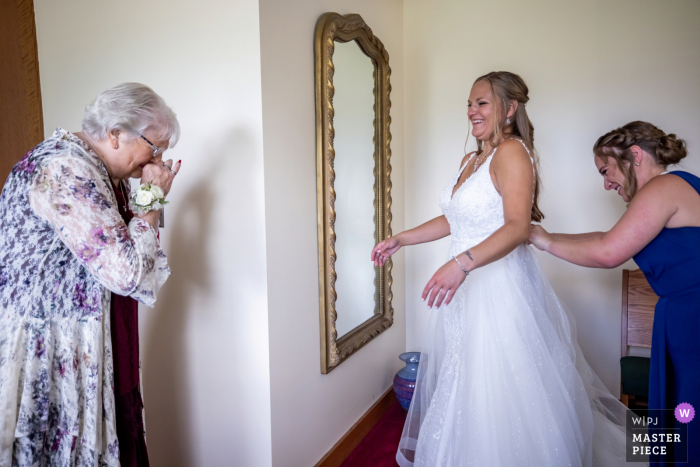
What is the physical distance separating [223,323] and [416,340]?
174 cm

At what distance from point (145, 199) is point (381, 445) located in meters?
1.86

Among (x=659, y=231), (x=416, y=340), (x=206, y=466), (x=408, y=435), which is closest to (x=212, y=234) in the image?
(x=206, y=466)

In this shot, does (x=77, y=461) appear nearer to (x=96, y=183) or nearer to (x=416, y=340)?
(x=96, y=183)

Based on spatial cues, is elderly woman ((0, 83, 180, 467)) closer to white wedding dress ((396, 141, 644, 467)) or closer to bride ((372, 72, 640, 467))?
bride ((372, 72, 640, 467))

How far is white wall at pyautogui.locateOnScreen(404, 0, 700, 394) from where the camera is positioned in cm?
256

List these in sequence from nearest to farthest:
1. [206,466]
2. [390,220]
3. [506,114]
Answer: [506,114]
[206,466]
[390,220]

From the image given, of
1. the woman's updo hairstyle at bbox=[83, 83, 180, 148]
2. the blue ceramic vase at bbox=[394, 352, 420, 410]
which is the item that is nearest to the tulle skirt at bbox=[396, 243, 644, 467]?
the blue ceramic vase at bbox=[394, 352, 420, 410]

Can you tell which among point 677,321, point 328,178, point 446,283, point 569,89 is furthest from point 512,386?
point 569,89

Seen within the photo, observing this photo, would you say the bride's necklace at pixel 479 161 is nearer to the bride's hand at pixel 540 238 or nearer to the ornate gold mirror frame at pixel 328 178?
the bride's hand at pixel 540 238

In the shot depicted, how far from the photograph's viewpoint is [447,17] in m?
2.98

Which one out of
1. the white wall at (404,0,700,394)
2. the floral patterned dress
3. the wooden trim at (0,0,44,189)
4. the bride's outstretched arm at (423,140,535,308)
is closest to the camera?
the floral patterned dress

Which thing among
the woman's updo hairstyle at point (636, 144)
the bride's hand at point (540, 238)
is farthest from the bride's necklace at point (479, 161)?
the woman's updo hairstyle at point (636, 144)

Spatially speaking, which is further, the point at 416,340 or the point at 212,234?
the point at 416,340

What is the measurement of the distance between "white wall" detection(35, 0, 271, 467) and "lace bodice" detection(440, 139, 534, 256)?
75 cm
